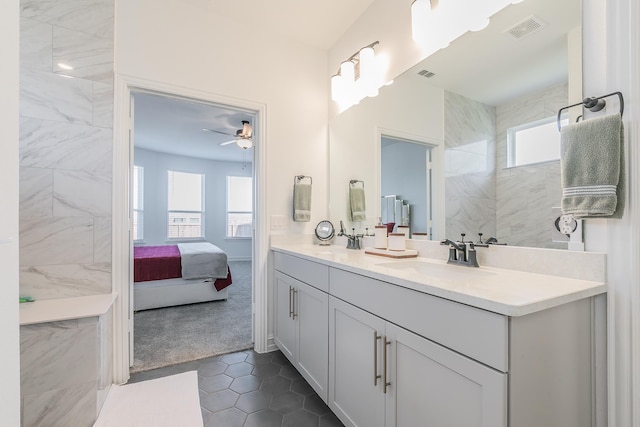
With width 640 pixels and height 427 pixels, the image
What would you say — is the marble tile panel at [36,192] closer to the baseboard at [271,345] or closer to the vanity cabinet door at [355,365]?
the baseboard at [271,345]

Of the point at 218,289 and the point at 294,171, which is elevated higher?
the point at 294,171

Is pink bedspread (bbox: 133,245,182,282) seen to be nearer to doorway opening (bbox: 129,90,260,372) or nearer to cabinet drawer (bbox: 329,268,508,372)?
doorway opening (bbox: 129,90,260,372)

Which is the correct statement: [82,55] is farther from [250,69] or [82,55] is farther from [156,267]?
[156,267]

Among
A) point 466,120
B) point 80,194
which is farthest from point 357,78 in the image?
point 80,194

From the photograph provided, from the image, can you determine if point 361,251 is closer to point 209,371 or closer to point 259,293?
point 259,293

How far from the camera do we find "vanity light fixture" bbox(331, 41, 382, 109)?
2146 millimetres

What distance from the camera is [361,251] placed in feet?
7.16

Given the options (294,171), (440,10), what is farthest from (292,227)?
(440,10)

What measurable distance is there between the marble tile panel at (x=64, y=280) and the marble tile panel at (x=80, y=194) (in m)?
0.36

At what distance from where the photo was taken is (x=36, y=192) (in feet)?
5.77

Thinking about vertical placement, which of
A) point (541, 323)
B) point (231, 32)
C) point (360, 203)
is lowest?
point (541, 323)

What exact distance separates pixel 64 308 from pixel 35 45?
165cm

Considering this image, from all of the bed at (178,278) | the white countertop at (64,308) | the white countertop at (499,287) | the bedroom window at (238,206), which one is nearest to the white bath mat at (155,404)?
the white countertop at (64,308)

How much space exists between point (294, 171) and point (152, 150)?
4.88m
